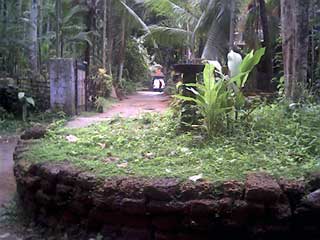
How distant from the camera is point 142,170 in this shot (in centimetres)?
382

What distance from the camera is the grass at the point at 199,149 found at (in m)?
3.77

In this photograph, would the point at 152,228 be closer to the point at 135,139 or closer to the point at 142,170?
the point at 142,170

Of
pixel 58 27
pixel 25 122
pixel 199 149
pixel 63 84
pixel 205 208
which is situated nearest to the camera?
pixel 205 208

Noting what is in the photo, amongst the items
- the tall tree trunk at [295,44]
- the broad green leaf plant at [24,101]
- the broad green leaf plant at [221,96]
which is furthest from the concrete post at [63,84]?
the broad green leaf plant at [221,96]

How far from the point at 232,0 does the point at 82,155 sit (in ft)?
33.9

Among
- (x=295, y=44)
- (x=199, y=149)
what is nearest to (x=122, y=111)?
(x=295, y=44)

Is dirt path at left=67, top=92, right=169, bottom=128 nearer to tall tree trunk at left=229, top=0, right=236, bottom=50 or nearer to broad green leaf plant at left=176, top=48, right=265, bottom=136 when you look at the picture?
tall tree trunk at left=229, top=0, right=236, bottom=50

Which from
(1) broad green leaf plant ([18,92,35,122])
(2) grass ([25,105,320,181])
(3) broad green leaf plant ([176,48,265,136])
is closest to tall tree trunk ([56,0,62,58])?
(1) broad green leaf plant ([18,92,35,122])

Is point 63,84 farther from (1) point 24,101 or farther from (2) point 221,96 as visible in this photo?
(2) point 221,96

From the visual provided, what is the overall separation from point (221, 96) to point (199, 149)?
721mm

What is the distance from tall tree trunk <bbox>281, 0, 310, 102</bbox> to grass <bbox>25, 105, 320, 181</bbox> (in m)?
0.77

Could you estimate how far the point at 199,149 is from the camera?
453 cm

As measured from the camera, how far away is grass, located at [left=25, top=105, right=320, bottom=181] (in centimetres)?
377

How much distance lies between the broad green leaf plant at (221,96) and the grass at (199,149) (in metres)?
0.19
